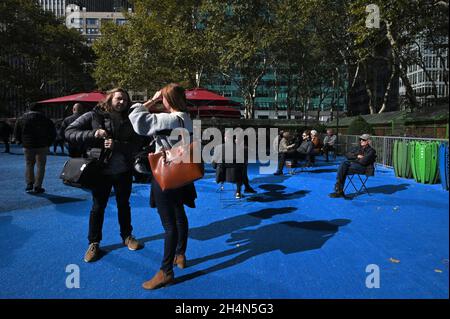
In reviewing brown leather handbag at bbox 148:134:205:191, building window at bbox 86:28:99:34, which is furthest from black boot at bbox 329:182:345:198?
building window at bbox 86:28:99:34

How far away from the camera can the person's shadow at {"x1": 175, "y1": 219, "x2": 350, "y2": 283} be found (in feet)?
13.0

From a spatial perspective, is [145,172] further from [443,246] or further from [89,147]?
[443,246]

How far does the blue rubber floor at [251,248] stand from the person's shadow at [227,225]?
2 centimetres

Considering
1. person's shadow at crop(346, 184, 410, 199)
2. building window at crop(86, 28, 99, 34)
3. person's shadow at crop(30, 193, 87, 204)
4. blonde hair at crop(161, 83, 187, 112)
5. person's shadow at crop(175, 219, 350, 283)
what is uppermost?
building window at crop(86, 28, 99, 34)

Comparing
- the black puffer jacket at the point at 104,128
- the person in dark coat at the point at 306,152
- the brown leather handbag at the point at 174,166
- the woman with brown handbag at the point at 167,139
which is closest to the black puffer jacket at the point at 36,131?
the black puffer jacket at the point at 104,128

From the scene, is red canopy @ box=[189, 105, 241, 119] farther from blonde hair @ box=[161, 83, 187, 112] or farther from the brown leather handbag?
the brown leather handbag

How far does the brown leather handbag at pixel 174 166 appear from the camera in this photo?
3150 millimetres

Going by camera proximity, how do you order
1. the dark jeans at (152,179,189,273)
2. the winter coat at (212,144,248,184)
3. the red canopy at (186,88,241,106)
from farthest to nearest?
the red canopy at (186,88,241,106)
the winter coat at (212,144,248,184)
the dark jeans at (152,179,189,273)

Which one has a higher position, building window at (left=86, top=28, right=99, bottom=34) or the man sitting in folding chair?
building window at (left=86, top=28, right=99, bottom=34)

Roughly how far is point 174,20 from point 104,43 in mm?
6430

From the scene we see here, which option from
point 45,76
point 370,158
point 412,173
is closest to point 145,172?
point 370,158

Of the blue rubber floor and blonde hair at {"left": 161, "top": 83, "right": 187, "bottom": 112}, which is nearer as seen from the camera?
the blue rubber floor

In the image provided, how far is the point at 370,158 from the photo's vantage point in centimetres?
775

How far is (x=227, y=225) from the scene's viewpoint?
18.0 feet
